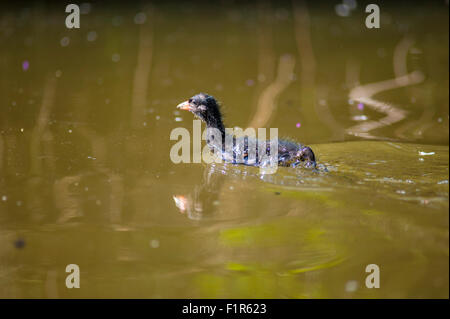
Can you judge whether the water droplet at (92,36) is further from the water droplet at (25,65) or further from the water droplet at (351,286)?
the water droplet at (351,286)

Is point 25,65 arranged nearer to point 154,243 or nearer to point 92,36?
point 92,36

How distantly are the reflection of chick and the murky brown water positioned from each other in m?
0.14

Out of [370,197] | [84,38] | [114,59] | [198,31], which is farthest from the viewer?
[198,31]

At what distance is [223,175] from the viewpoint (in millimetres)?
5695

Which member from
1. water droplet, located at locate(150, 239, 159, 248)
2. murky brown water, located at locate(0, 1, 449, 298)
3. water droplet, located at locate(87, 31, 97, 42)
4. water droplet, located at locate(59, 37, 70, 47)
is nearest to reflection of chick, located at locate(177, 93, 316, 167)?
murky brown water, located at locate(0, 1, 449, 298)

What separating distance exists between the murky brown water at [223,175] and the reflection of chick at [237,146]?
5.6 inches

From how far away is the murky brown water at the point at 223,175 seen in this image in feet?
13.4

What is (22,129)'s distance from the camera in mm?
6871

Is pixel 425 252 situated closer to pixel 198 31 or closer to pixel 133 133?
pixel 133 133

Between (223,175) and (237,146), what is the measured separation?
47 cm

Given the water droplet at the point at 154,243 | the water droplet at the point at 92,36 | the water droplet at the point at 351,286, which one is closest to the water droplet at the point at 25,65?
the water droplet at the point at 92,36

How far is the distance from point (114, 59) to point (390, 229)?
23.0 ft

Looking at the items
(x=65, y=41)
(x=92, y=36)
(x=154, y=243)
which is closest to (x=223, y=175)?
(x=154, y=243)
